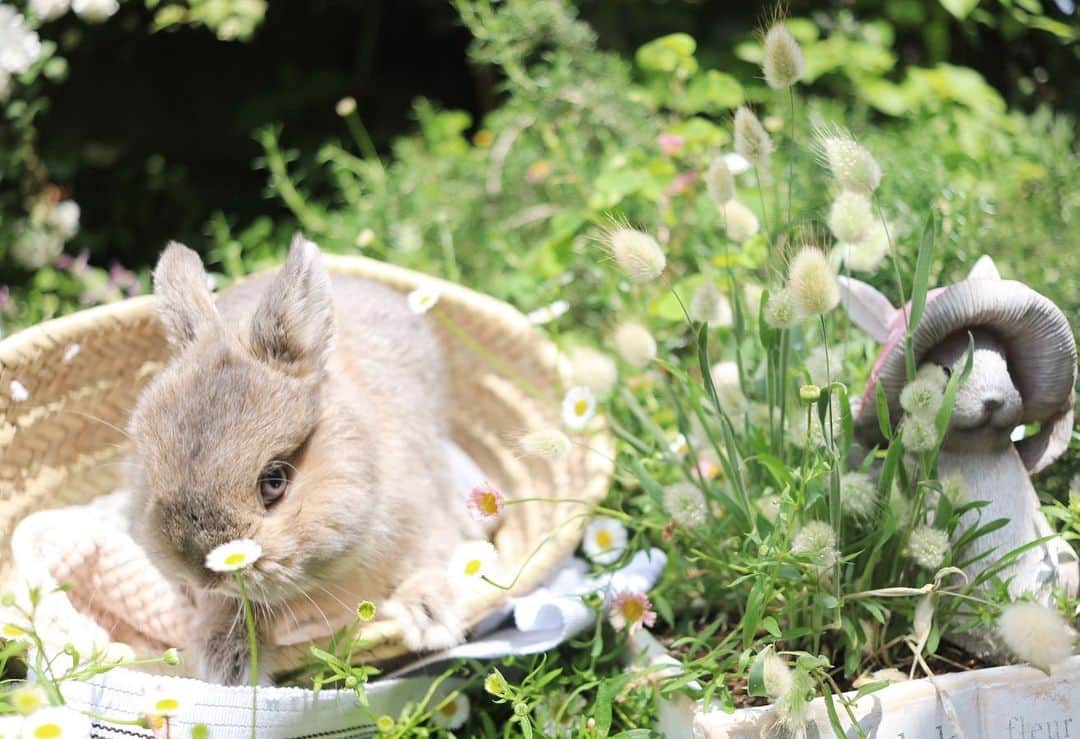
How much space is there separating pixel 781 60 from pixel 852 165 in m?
0.22

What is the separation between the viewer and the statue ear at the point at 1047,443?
205cm

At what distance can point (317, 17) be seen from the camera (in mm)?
5613

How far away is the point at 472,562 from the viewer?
2105mm

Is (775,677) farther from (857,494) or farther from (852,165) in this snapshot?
(852,165)

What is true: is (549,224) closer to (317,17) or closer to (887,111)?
(887,111)

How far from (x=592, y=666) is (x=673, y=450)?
0.50 metres

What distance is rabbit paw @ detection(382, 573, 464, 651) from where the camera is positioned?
214 centimetres

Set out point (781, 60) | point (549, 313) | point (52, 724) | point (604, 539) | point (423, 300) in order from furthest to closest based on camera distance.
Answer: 1. point (549, 313)
2. point (423, 300)
3. point (604, 539)
4. point (781, 60)
5. point (52, 724)

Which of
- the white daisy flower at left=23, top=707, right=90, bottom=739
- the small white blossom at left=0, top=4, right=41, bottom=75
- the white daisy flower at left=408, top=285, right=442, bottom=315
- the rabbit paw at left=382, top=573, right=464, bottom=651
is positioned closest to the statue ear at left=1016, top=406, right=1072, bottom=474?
the rabbit paw at left=382, top=573, right=464, bottom=651

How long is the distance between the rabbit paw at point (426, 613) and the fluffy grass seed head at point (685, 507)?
501 millimetres

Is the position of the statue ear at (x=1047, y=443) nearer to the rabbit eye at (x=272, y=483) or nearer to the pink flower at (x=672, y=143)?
the rabbit eye at (x=272, y=483)

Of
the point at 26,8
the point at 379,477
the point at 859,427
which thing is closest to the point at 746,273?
the point at 859,427

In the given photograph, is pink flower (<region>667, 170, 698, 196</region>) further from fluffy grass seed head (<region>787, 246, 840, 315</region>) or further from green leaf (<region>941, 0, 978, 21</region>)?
fluffy grass seed head (<region>787, 246, 840, 315</region>)

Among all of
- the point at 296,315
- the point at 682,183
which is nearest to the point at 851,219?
the point at 296,315
